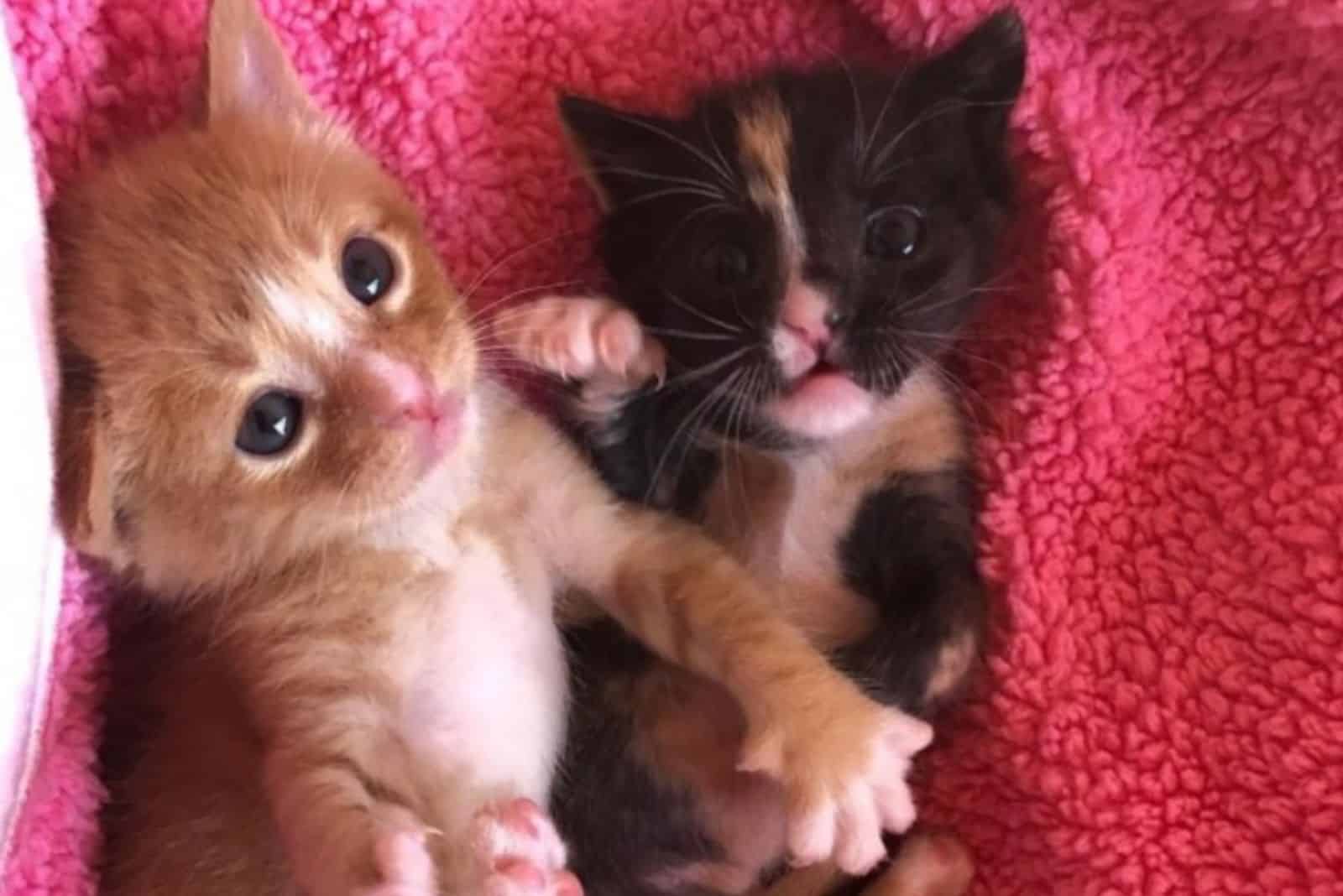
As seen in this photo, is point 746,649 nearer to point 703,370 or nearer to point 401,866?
point 703,370

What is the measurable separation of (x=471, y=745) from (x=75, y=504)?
0.38m

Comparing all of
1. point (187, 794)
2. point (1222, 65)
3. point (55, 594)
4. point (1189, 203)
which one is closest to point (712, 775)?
point (187, 794)

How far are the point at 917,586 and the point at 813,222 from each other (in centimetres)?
36

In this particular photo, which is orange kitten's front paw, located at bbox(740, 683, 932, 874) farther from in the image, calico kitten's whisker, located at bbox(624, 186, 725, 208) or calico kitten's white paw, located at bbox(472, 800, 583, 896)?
calico kitten's whisker, located at bbox(624, 186, 725, 208)

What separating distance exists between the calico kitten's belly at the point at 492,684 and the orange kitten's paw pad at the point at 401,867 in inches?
7.4

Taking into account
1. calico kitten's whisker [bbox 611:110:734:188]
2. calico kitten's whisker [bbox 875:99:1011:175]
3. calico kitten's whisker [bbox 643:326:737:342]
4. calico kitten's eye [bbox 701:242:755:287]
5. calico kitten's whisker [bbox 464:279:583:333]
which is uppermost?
calico kitten's whisker [bbox 875:99:1011:175]

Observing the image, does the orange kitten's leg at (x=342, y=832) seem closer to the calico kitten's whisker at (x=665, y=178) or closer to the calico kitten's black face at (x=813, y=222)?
the calico kitten's black face at (x=813, y=222)

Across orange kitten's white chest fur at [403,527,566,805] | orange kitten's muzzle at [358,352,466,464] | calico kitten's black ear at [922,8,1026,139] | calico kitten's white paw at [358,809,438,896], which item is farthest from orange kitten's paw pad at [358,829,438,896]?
calico kitten's black ear at [922,8,1026,139]

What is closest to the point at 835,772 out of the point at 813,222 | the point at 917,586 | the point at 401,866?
the point at 917,586

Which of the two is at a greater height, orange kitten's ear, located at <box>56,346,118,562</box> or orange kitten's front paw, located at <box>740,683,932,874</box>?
orange kitten's ear, located at <box>56,346,118,562</box>

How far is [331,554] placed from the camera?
4.41 feet

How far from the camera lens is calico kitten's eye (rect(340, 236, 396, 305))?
1296 millimetres

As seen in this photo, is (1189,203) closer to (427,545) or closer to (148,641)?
(427,545)

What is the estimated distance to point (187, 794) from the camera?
1.39m
